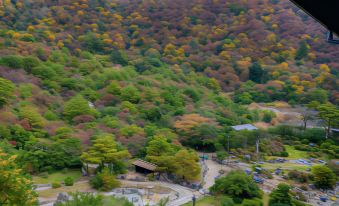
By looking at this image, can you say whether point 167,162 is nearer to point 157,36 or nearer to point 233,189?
point 233,189

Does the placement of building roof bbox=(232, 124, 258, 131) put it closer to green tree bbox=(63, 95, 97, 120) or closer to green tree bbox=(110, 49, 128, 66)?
green tree bbox=(63, 95, 97, 120)

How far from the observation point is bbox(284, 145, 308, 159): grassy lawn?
17.8m

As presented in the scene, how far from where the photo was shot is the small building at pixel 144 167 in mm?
14312

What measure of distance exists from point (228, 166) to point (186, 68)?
529 inches

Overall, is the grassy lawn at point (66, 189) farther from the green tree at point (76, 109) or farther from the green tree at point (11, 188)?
the green tree at point (11, 188)

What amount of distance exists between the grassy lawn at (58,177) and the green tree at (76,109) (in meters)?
3.82

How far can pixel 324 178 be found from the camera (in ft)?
46.3

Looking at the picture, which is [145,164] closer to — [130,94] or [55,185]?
[55,185]

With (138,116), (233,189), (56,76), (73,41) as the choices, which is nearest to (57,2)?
(73,41)

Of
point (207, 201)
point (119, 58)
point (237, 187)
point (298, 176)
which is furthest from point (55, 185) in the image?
point (119, 58)

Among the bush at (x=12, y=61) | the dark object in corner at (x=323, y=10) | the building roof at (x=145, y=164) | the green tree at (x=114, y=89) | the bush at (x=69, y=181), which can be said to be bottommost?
the bush at (x=69, y=181)

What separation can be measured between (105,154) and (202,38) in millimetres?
21210

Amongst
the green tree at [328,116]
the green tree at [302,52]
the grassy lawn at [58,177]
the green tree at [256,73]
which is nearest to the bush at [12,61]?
the grassy lawn at [58,177]

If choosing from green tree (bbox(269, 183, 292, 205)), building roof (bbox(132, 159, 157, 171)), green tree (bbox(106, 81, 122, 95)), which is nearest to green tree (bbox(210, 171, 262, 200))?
green tree (bbox(269, 183, 292, 205))
